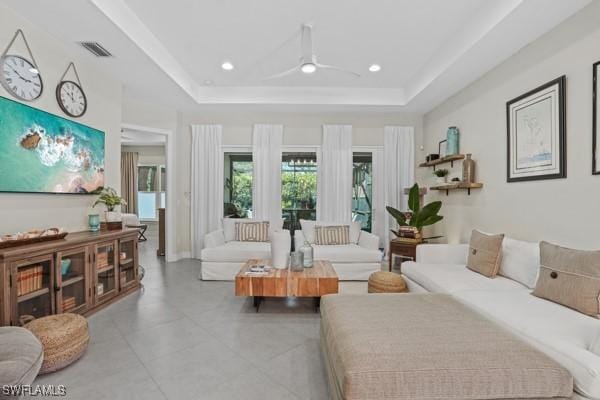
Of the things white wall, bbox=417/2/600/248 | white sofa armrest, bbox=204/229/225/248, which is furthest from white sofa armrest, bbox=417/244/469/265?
white sofa armrest, bbox=204/229/225/248

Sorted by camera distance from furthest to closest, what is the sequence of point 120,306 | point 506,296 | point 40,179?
point 120,306 < point 40,179 < point 506,296

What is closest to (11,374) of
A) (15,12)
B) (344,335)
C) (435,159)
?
(344,335)

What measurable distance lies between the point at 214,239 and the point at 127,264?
121cm

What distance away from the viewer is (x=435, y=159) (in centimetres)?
477

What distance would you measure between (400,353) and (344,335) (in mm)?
316

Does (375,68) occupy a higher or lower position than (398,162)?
higher

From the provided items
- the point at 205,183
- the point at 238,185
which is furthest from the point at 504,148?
the point at 205,183

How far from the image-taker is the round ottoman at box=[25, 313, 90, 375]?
1943 millimetres

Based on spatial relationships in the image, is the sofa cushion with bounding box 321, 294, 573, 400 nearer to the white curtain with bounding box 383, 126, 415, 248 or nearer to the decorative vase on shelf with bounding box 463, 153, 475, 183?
the decorative vase on shelf with bounding box 463, 153, 475, 183

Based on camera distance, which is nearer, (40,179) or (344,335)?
(344,335)

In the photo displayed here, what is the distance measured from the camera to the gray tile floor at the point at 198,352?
1.84 metres

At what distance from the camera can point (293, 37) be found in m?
3.32

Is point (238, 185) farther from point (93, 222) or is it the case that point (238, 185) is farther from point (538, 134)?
point (538, 134)

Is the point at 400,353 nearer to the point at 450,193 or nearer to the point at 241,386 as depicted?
the point at 241,386
